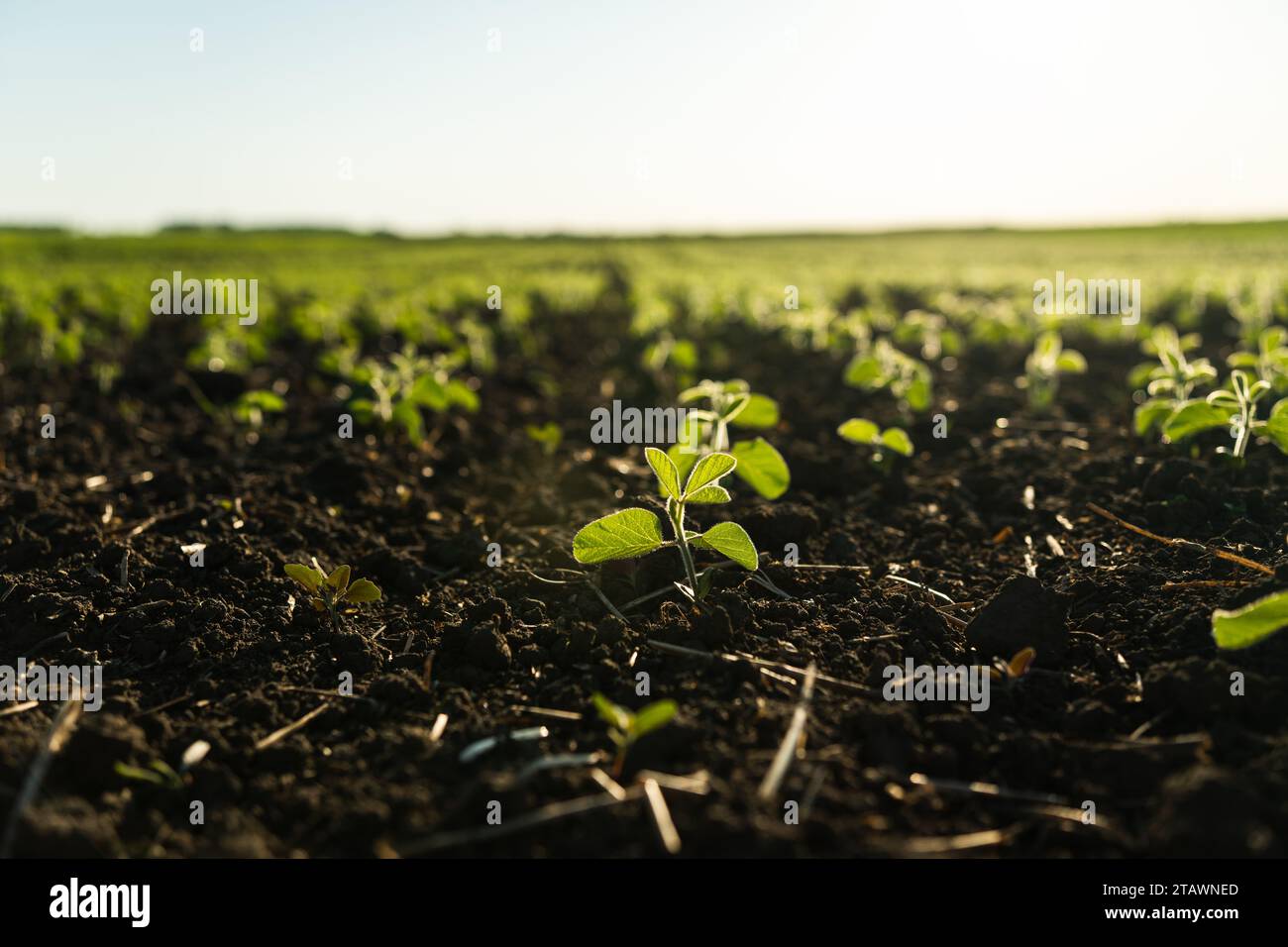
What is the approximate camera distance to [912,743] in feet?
6.44

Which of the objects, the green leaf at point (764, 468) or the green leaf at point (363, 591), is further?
the green leaf at point (764, 468)

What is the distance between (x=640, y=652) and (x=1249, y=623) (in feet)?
4.59

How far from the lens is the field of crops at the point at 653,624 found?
1.79 m

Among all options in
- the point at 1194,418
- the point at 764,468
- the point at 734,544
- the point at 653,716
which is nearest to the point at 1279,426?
the point at 1194,418

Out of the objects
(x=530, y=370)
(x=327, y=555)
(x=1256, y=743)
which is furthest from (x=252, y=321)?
(x=1256, y=743)

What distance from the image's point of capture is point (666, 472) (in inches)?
96.7

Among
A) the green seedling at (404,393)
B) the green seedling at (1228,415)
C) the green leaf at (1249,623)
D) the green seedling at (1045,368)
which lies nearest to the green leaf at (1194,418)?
the green seedling at (1228,415)

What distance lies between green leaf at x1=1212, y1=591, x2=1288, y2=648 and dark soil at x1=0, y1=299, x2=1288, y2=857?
185 millimetres

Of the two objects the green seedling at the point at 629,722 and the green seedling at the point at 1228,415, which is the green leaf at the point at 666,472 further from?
the green seedling at the point at 1228,415

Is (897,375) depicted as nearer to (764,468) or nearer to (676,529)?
(764,468)

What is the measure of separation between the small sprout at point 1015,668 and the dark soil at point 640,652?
32mm

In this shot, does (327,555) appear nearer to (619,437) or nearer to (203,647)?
(203,647)
